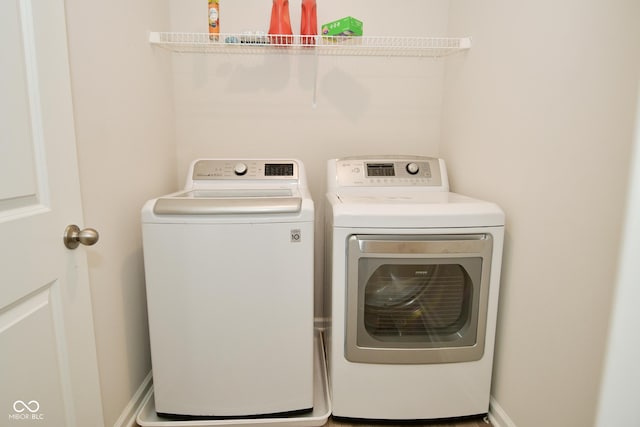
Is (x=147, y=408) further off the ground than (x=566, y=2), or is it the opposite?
(x=566, y=2)

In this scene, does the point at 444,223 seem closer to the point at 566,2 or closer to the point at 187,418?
the point at 566,2

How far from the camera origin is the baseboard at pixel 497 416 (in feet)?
4.58

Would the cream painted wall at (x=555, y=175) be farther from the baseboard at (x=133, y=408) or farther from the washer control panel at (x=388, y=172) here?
the baseboard at (x=133, y=408)

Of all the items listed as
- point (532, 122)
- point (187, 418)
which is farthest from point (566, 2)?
point (187, 418)

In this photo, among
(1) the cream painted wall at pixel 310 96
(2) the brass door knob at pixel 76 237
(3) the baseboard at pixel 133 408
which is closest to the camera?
(2) the brass door knob at pixel 76 237

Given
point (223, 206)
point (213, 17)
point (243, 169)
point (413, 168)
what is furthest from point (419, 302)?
point (213, 17)

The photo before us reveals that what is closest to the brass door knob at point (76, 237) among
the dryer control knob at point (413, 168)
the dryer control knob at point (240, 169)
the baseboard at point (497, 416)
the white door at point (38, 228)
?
the white door at point (38, 228)

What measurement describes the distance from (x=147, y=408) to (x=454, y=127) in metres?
1.99

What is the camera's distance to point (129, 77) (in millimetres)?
1446

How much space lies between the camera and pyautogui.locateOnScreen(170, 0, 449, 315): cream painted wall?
76.5 inches

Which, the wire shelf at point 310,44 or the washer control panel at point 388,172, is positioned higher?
the wire shelf at point 310,44

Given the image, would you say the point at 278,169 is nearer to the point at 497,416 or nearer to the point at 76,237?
the point at 76,237

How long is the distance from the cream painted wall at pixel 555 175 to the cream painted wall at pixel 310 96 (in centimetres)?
45

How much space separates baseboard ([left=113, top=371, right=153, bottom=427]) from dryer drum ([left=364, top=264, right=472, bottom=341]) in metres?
1.02
